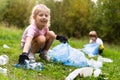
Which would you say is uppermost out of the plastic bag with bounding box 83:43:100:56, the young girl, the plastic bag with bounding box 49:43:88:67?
the young girl

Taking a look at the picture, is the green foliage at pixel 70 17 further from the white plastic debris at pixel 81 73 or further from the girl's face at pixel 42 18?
the white plastic debris at pixel 81 73

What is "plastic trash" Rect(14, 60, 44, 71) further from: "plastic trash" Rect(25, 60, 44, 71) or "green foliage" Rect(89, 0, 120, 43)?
"green foliage" Rect(89, 0, 120, 43)

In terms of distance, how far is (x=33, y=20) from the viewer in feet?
19.1

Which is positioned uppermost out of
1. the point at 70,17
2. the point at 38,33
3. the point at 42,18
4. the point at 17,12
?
the point at 42,18

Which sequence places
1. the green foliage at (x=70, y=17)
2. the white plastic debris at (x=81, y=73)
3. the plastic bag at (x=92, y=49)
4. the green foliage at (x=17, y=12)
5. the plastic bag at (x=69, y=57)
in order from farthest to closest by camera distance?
1. the green foliage at (x=17, y=12)
2. the green foliage at (x=70, y=17)
3. the plastic bag at (x=92, y=49)
4. the plastic bag at (x=69, y=57)
5. the white plastic debris at (x=81, y=73)

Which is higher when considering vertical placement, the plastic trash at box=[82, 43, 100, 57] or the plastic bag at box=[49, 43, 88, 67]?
the plastic bag at box=[49, 43, 88, 67]

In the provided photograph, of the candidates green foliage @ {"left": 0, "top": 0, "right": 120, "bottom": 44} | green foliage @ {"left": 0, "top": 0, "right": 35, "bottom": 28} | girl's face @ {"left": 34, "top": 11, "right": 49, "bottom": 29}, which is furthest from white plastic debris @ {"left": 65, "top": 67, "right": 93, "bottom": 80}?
green foliage @ {"left": 0, "top": 0, "right": 35, "bottom": 28}

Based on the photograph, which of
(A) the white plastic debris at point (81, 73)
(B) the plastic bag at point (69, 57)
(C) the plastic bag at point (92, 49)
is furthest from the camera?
(C) the plastic bag at point (92, 49)

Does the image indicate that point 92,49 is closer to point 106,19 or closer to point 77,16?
point 106,19

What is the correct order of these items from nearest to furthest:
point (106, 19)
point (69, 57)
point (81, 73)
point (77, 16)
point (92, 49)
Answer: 1. point (81, 73)
2. point (69, 57)
3. point (92, 49)
4. point (106, 19)
5. point (77, 16)

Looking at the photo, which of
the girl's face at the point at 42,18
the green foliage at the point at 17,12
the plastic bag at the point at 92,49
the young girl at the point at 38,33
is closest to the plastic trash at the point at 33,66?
the young girl at the point at 38,33

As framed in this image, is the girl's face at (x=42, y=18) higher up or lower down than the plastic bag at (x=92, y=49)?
higher up

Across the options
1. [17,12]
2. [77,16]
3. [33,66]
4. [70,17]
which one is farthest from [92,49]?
[17,12]

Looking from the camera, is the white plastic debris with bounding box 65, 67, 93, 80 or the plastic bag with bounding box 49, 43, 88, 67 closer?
the white plastic debris with bounding box 65, 67, 93, 80
